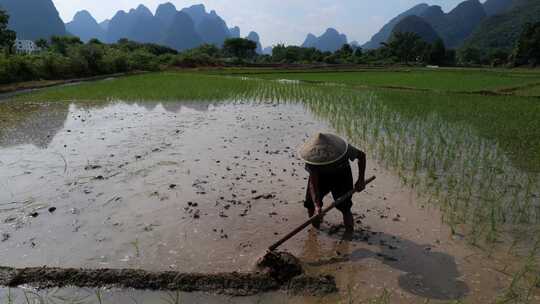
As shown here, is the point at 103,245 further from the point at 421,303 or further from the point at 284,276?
the point at 421,303

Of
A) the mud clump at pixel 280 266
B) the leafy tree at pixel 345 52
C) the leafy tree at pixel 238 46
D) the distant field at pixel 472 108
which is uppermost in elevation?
the leafy tree at pixel 238 46

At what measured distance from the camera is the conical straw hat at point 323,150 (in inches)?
117

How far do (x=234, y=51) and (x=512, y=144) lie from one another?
5754 cm

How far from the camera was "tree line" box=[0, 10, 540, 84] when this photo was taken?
21047 mm

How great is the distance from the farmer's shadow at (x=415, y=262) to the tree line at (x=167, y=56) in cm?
2045

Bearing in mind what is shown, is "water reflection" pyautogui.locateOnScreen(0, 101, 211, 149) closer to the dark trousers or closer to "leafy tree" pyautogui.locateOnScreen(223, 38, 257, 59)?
the dark trousers

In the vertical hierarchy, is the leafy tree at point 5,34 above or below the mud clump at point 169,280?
above

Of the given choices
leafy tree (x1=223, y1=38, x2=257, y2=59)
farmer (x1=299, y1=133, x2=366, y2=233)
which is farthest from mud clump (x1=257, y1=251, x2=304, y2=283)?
leafy tree (x1=223, y1=38, x2=257, y2=59)

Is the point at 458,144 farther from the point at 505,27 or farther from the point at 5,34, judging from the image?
the point at 505,27

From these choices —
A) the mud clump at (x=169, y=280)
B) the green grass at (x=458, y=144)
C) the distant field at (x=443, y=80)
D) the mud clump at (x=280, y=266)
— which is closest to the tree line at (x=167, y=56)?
the green grass at (x=458, y=144)

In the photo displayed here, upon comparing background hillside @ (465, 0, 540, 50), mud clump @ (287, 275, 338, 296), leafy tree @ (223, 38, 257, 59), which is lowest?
mud clump @ (287, 275, 338, 296)

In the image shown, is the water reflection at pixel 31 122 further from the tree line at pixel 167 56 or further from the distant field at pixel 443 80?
the distant field at pixel 443 80

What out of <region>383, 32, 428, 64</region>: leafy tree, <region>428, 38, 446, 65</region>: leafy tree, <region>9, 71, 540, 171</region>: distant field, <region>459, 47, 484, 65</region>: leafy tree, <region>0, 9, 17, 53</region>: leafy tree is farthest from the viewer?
<region>459, 47, 484, 65</region>: leafy tree

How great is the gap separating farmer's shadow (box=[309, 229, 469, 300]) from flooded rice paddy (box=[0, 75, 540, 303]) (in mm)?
13
